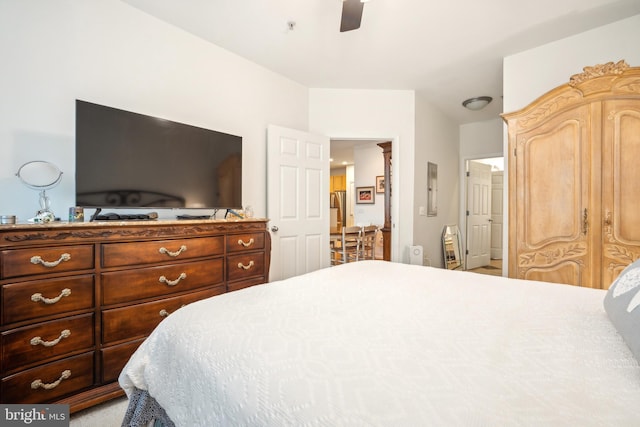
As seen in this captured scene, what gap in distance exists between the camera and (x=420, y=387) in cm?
59

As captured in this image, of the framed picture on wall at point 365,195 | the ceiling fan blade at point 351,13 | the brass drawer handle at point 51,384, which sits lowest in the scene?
the brass drawer handle at point 51,384

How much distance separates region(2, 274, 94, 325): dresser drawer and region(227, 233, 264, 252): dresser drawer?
2.87 ft

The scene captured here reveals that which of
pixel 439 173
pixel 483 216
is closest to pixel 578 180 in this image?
pixel 439 173

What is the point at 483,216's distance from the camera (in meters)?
6.04

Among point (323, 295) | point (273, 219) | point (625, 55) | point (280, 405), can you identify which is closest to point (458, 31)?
point (625, 55)

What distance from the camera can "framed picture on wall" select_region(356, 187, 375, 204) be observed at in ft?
21.7

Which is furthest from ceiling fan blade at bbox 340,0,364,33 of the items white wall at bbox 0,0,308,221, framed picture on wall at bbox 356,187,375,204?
framed picture on wall at bbox 356,187,375,204

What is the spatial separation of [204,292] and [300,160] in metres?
1.95

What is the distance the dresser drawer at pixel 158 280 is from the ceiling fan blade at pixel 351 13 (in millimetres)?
1831

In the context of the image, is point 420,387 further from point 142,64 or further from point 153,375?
point 142,64

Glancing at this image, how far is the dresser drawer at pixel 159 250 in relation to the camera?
1718 millimetres

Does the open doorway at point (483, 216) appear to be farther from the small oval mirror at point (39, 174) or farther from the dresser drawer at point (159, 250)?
the small oval mirror at point (39, 174)

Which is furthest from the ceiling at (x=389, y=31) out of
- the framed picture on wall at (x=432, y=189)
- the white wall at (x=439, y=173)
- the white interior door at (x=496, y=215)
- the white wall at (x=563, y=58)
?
the white interior door at (x=496, y=215)

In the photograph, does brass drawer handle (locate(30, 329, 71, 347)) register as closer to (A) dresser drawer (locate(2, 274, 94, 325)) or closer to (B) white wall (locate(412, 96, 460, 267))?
Result: (A) dresser drawer (locate(2, 274, 94, 325))
